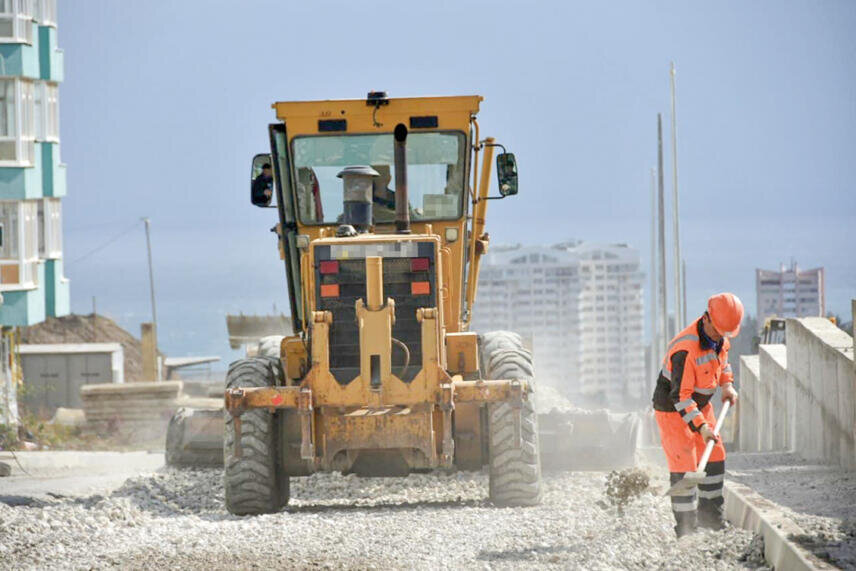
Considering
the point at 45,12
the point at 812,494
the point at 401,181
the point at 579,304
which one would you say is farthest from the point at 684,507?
the point at 579,304

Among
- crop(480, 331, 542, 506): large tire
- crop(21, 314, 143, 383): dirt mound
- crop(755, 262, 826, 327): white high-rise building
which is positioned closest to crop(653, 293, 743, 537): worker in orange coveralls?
crop(480, 331, 542, 506): large tire

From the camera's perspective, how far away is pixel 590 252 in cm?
14088

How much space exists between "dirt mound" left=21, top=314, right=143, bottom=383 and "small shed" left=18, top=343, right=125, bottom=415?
13.0 metres

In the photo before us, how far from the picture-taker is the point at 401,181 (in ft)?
48.6

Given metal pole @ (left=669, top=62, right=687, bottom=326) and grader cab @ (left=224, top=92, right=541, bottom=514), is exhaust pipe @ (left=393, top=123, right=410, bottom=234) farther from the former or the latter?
metal pole @ (left=669, top=62, right=687, bottom=326)

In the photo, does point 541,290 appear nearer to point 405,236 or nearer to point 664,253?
point 664,253

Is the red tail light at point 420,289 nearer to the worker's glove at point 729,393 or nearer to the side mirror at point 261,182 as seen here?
the side mirror at point 261,182

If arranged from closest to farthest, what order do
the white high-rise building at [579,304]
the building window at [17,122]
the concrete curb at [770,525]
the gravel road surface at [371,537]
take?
the concrete curb at [770,525]
the gravel road surface at [371,537]
the building window at [17,122]
the white high-rise building at [579,304]

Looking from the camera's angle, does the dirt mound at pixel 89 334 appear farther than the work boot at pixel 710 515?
Yes

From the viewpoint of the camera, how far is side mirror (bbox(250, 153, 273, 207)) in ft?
48.8

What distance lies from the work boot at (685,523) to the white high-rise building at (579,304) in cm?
11433

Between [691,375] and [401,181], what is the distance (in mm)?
4356

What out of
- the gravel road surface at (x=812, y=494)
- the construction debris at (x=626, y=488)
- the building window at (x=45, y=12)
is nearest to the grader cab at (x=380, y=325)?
the construction debris at (x=626, y=488)

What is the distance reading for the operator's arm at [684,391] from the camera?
11.2 metres
